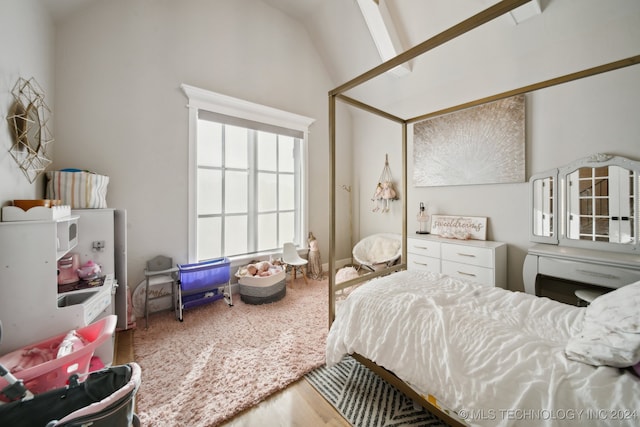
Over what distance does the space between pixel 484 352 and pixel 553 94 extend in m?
2.70

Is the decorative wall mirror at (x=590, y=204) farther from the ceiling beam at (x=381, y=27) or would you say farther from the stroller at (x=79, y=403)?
the stroller at (x=79, y=403)

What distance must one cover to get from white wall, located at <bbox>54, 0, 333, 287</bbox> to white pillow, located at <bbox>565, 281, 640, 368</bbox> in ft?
10.3

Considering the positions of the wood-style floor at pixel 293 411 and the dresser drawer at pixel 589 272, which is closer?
the wood-style floor at pixel 293 411

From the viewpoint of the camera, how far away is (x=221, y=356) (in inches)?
73.3

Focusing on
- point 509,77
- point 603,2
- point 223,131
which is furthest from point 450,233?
point 223,131

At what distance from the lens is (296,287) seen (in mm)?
3340

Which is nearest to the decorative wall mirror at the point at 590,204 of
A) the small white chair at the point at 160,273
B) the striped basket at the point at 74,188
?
the small white chair at the point at 160,273

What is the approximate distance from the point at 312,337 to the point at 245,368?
23.8 inches

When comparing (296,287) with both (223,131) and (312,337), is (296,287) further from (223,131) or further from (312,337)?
(223,131)

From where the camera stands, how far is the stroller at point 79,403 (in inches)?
34.1

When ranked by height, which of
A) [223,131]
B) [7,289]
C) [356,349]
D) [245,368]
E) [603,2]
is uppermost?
[603,2]

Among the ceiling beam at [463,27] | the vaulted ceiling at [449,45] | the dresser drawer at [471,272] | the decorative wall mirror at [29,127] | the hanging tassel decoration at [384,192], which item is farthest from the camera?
the hanging tassel decoration at [384,192]

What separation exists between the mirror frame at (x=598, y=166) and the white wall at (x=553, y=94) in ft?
0.26

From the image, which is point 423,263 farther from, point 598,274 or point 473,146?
point 473,146
